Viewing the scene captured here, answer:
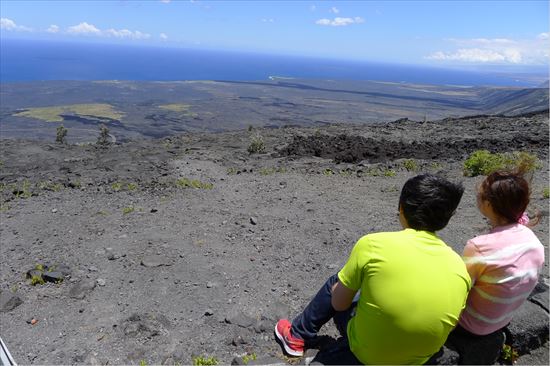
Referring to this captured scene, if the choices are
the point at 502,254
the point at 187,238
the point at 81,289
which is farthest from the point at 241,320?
the point at 502,254

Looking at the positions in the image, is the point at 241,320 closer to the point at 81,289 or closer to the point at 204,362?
the point at 204,362

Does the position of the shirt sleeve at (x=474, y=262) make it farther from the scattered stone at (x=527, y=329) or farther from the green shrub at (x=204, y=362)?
the green shrub at (x=204, y=362)

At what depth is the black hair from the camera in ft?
10.3

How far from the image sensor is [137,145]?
17.9m

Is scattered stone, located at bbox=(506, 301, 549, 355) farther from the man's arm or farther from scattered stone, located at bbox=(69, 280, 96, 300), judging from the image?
scattered stone, located at bbox=(69, 280, 96, 300)

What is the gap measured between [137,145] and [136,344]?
14.0 m

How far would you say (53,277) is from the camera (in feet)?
21.0

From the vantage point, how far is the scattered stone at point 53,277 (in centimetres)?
640

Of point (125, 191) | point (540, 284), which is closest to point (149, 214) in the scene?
point (125, 191)

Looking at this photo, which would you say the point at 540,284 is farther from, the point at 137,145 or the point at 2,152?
the point at 2,152

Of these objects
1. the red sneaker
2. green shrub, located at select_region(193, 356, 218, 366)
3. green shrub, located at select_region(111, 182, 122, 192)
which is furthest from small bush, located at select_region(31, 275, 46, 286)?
green shrub, located at select_region(111, 182, 122, 192)

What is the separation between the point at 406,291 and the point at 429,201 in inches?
25.5

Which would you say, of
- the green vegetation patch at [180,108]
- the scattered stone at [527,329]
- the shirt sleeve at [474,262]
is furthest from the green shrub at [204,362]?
the green vegetation patch at [180,108]

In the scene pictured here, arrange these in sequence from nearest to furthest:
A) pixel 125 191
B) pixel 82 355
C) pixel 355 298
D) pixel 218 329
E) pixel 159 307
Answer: pixel 355 298 < pixel 82 355 < pixel 218 329 < pixel 159 307 < pixel 125 191
